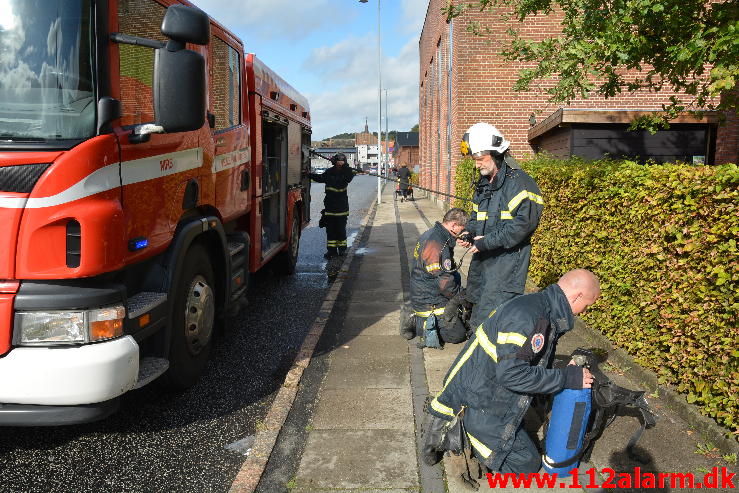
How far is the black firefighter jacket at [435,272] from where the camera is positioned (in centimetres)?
594

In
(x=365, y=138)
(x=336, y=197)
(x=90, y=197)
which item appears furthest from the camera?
(x=365, y=138)

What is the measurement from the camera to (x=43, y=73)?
11.2ft

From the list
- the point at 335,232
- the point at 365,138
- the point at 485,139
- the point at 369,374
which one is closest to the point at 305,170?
the point at 335,232

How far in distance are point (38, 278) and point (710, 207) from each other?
3879 millimetres

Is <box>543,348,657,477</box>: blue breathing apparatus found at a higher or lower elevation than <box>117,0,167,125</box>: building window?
lower

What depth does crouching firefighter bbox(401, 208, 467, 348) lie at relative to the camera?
19.4 feet

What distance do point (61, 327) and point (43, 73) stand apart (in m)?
1.36

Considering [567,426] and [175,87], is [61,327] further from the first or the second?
[567,426]

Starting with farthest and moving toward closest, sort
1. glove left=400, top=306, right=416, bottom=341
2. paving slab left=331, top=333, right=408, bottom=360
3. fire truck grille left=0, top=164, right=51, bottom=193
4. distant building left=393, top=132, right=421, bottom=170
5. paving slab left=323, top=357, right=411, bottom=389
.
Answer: distant building left=393, top=132, right=421, bottom=170, glove left=400, top=306, right=416, bottom=341, paving slab left=331, top=333, right=408, bottom=360, paving slab left=323, top=357, right=411, bottom=389, fire truck grille left=0, top=164, right=51, bottom=193

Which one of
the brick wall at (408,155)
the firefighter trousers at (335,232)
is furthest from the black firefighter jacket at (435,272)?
the brick wall at (408,155)

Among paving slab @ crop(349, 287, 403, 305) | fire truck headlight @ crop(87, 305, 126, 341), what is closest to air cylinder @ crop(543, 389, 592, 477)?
fire truck headlight @ crop(87, 305, 126, 341)

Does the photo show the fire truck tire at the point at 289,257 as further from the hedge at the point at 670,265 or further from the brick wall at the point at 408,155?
the brick wall at the point at 408,155

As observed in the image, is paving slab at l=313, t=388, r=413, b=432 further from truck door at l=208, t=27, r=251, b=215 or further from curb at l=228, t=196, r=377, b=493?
truck door at l=208, t=27, r=251, b=215

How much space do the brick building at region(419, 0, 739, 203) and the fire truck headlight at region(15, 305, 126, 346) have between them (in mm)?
8919
